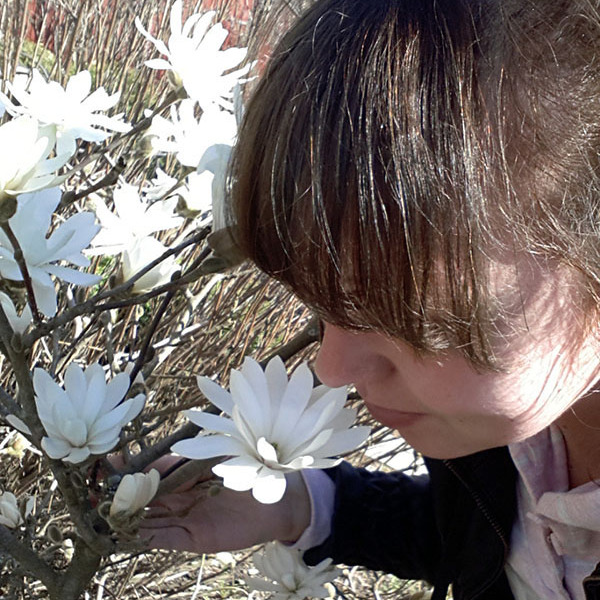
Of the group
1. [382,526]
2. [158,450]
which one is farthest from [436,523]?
[158,450]

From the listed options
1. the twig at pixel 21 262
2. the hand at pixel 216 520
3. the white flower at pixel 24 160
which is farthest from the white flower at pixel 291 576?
the white flower at pixel 24 160

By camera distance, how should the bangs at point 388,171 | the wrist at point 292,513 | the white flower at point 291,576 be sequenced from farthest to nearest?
the wrist at point 292,513
the white flower at point 291,576
the bangs at point 388,171

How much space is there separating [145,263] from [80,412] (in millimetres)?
185

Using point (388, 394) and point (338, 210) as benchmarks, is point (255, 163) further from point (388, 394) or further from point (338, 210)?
point (388, 394)

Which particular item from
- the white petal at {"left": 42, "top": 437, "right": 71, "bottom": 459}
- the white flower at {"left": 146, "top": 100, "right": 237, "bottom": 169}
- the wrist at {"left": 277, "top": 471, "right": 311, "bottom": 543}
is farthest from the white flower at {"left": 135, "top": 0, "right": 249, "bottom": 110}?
the wrist at {"left": 277, "top": 471, "right": 311, "bottom": 543}

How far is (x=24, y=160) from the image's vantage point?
0.64 meters

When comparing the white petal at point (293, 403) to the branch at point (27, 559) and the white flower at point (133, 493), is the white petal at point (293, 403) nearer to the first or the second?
the white flower at point (133, 493)

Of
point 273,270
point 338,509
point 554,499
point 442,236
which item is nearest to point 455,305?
point 442,236

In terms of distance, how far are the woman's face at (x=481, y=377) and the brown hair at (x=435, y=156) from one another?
3cm

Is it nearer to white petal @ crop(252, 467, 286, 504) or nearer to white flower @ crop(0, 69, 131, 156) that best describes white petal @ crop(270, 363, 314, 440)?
white petal @ crop(252, 467, 286, 504)

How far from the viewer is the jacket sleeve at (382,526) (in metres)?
1.11

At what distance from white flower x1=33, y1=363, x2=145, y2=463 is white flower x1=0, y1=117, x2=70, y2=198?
0.15 metres

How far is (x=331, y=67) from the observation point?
635mm

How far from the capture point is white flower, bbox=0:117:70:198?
0.62 metres
